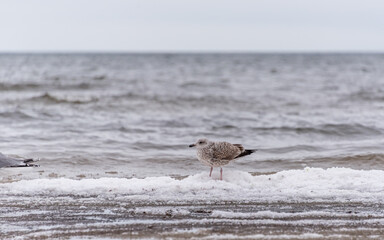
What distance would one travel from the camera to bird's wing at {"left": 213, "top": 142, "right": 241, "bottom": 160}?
22.1 ft

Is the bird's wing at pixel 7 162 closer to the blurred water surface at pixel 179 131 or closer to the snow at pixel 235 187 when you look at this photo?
the blurred water surface at pixel 179 131

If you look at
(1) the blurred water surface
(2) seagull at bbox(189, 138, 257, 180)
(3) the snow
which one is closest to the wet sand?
(3) the snow

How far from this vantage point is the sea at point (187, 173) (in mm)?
4785

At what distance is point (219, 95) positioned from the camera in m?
23.5

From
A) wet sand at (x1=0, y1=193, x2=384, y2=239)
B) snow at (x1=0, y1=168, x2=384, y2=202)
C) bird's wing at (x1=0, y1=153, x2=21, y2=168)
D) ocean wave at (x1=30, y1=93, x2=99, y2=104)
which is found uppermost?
ocean wave at (x1=30, y1=93, x2=99, y2=104)

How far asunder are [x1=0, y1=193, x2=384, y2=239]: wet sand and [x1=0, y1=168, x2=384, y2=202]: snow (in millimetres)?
240

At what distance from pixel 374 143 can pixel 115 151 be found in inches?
213

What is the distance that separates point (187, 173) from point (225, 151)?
1.67 m

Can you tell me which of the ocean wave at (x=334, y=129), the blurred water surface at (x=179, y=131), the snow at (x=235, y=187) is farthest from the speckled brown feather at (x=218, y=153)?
the ocean wave at (x=334, y=129)

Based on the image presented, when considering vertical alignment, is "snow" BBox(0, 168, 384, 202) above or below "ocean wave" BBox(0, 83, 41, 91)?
below

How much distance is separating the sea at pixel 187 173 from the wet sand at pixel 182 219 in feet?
0.04

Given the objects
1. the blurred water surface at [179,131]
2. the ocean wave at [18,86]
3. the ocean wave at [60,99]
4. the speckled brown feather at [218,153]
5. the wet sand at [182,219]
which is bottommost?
the wet sand at [182,219]

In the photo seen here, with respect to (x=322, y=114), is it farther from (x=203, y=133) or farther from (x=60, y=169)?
(x=60, y=169)

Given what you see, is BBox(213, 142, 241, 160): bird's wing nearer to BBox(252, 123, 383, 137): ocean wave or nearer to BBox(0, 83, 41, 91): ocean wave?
BBox(252, 123, 383, 137): ocean wave
